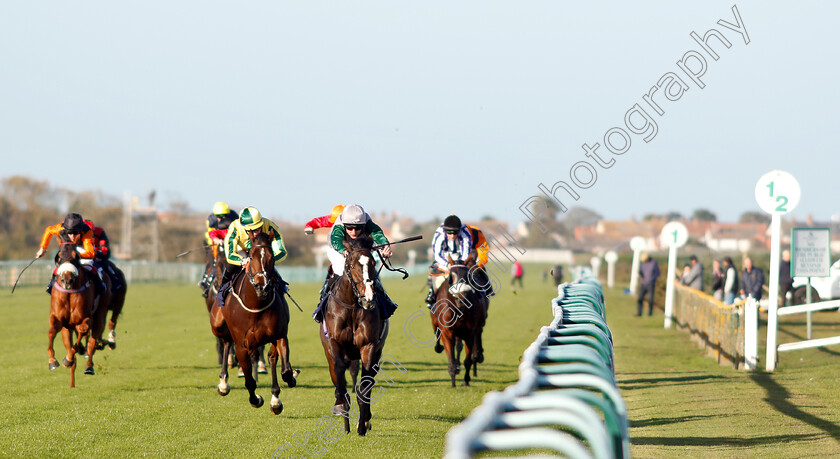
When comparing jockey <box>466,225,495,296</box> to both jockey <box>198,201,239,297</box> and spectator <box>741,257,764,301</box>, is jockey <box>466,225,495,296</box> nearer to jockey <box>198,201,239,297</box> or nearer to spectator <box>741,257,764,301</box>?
jockey <box>198,201,239,297</box>

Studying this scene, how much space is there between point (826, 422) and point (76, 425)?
7380mm

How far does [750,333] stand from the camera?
13656 millimetres

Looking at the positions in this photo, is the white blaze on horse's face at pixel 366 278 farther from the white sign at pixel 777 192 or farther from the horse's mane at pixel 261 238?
the white sign at pixel 777 192

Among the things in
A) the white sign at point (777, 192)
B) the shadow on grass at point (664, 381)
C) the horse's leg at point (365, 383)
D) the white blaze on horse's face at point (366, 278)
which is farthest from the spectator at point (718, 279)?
the white blaze on horse's face at point (366, 278)

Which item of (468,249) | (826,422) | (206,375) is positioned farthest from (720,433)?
(206,375)

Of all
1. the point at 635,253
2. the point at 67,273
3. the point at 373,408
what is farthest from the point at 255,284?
the point at 635,253

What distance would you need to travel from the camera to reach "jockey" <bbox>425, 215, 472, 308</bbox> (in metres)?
12.3

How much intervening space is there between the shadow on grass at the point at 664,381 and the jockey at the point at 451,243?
112 inches

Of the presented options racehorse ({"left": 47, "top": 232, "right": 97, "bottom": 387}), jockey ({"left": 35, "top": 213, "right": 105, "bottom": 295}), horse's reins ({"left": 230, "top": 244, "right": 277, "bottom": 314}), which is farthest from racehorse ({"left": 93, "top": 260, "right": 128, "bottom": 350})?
horse's reins ({"left": 230, "top": 244, "right": 277, "bottom": 314})

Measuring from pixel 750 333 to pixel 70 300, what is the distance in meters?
9.43

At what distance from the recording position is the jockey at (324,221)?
9.98m

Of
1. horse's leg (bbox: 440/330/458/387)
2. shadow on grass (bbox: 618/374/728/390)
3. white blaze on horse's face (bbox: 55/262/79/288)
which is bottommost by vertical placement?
shadow on grass (bbox: 618/374/728/390)

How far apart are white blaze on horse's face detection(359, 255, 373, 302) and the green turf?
1347 millimetres

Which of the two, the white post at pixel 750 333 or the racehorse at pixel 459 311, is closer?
the racehorse at pixel 459 311
